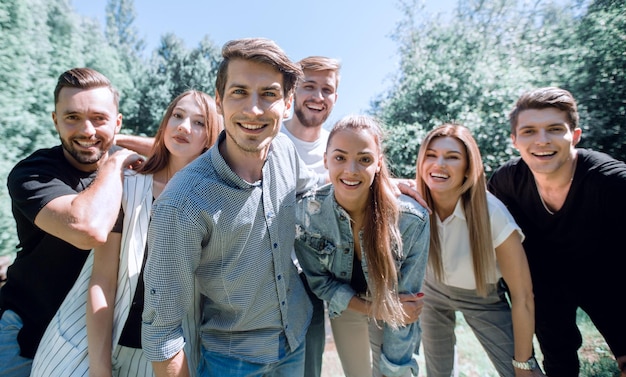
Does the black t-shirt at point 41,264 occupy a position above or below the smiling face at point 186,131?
below

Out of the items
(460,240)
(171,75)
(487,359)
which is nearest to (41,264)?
(460,240)

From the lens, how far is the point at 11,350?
2.33 meters

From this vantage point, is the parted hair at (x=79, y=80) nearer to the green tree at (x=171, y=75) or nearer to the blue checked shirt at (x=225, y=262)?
the blue checked shirt at (x=225, y=262)

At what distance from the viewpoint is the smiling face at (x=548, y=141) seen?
2893 millimetres

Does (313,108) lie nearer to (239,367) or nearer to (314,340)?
(314,340)

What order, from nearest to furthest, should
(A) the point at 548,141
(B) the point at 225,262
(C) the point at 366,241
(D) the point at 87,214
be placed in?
(B) the point at 225,262 < (D) the point at 87,214 < (C) the point at 366,241 < (A) the point at 548,141

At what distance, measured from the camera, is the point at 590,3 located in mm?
6746

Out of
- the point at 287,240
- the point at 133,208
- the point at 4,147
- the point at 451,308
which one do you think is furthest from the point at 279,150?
the point at 4,147

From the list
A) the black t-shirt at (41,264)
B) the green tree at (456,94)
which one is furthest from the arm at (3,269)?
the green tree at (456,94)

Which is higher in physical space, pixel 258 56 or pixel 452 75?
Answer: pixel 452 75

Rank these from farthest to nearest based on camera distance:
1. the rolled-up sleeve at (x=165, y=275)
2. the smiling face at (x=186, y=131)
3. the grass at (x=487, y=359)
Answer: the grass at (x=487, y=359) < the smiling face at (x=186, y=131) < the rolled-up sleeve at (x=165, y=275)

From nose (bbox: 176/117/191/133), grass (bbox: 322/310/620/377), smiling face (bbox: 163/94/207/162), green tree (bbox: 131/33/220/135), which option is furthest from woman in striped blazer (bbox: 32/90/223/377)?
green tree (bbox: 131/33/220/135)

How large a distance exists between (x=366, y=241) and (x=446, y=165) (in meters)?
0.95

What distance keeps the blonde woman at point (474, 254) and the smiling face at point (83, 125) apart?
8.06 feet
